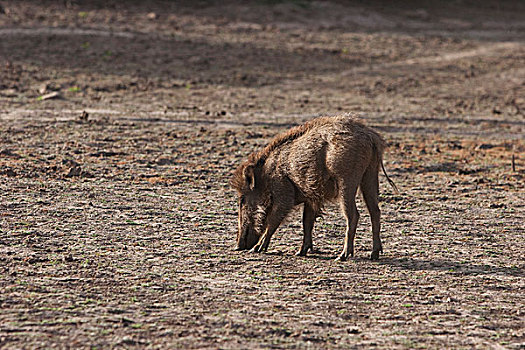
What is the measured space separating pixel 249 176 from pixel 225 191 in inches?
90.2

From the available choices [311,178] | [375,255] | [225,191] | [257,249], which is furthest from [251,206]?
[225,191]

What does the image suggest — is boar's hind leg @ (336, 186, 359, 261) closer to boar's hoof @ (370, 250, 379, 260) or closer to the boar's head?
boar's hoof @ (370, 250, 379, 260)

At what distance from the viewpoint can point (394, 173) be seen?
10641 mm

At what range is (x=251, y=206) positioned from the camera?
718 centimetres

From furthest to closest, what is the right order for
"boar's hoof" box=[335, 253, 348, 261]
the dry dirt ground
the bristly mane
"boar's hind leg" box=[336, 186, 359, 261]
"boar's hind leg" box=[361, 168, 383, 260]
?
the bristly mane, "boar's hind leg" box=[361, 168, 383, 260], "boar's hoof" box=[335, 253, 348, 261], "boar's hind leg" box=[336, 186, 359, 261], the dry dirt ground

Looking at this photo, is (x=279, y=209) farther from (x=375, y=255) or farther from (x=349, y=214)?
(x=375, y=255)

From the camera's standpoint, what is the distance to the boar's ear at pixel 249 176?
711 centimetres

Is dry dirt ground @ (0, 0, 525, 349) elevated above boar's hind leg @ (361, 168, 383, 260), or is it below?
below

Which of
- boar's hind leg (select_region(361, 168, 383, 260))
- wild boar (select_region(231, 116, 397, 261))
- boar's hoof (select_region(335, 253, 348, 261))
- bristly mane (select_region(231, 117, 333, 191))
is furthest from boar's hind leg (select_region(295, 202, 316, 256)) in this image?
bristly mane (select_region(231, 117, 333, 191))

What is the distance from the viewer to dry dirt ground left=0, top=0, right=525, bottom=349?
5043 mm

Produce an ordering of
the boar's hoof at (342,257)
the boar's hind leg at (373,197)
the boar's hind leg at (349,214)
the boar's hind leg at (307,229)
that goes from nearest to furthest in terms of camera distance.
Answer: the boar's hind leg at (349,214), the boar's hoof at (342,257), the boar's hind leg at (373,197), the boar's hind leg at (307,229)

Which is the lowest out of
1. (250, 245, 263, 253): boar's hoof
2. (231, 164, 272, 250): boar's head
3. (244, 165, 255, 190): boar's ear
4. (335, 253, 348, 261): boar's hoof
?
(250, 245, 263, 253): boar's hoof

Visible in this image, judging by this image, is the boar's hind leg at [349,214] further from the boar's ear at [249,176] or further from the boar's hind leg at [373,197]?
the boar's ear at [249,176]

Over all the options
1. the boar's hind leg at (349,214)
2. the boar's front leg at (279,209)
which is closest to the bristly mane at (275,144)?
the boar's front leg at (279,209)
